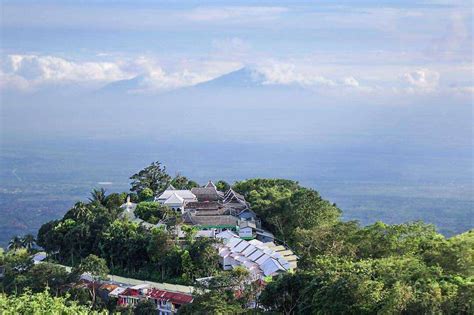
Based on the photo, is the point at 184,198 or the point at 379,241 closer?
the point at 379,241

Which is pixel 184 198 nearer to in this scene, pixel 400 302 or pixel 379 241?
pixel 379 241

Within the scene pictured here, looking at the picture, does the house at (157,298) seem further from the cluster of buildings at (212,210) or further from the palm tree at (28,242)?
the palm tree at (28,242)

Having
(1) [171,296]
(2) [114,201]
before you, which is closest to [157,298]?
(1) [171,296]

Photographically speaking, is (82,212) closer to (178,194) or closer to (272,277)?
(178,194)

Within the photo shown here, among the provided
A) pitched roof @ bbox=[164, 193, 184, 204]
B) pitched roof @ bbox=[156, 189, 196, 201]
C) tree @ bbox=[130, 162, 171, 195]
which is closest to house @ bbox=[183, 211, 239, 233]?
pitched roof @ bbox=[164, 193, 184, 204]

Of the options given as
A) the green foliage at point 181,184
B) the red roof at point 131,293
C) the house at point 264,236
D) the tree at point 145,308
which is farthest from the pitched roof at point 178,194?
the tree at point 145,308

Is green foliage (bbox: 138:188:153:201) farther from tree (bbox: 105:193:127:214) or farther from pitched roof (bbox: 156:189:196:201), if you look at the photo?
pitched roof (bbox: 156:189:196:201)

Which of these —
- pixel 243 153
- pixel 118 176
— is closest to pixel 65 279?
pixel 118 176
